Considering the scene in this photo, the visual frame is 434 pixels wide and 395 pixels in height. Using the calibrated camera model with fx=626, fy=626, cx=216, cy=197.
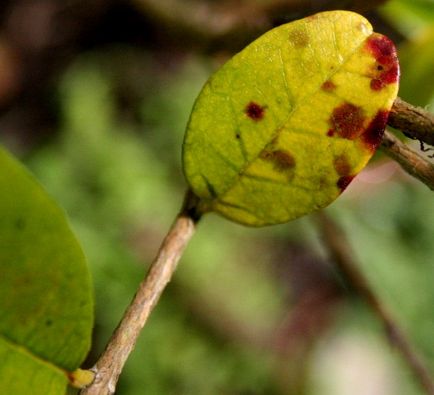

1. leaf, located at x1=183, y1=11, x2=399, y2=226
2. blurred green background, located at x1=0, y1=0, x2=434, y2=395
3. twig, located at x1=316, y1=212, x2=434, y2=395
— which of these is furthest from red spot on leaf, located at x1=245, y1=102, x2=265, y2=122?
blurred green background, located at x1=0, y1=0, x2=434, y2=395

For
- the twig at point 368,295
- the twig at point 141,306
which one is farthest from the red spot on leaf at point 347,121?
the twig at point 368,295

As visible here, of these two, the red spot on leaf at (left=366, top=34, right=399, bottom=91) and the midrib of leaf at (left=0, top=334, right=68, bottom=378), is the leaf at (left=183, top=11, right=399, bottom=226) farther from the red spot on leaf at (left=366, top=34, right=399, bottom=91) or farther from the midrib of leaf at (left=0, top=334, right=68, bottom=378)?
the midrib of leaf at (left=0, top=334, right=68, bottom=378)

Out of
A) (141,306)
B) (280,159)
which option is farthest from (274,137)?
(141,306)

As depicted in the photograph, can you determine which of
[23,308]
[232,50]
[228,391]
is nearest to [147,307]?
[23,308]

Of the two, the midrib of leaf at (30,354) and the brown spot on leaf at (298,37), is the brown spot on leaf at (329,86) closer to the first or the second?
the brown spot on leaf at (298,37)

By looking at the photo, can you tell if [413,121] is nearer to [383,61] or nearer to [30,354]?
[383,61]

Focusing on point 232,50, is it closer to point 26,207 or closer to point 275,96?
point 275,96
